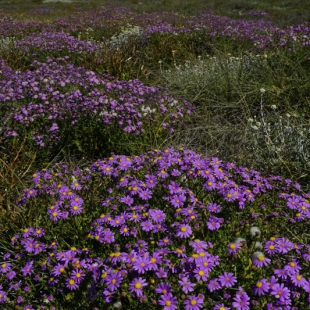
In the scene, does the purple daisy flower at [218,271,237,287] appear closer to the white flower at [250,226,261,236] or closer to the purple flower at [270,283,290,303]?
the purple flower at [270,283,290,303]

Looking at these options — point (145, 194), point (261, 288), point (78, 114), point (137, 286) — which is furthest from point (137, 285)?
point (78, 114)

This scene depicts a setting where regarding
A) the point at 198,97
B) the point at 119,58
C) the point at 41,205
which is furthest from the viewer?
the point at 119,58

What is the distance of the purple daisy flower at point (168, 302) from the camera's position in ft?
5.15

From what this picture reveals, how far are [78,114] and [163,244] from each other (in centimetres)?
238

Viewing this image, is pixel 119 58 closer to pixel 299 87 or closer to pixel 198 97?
pixel 198 97

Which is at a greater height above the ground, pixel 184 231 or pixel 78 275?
pixel 184 231

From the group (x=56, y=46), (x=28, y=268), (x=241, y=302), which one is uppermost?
(x=56, y=46)

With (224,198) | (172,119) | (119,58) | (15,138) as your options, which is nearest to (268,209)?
(224,198)

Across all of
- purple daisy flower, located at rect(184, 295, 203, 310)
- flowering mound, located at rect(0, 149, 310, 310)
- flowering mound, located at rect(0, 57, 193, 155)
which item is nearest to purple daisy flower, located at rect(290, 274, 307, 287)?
flowering mound, located at rect(0, 149, 310, 310)

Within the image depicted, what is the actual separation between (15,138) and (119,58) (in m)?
3.46

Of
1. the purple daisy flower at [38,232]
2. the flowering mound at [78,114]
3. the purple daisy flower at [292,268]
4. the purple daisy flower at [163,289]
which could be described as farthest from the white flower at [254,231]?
the flowering mound at [78,114]

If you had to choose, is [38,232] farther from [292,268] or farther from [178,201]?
[292,268]

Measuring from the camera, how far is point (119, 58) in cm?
662

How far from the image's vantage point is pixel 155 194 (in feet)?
8.15
